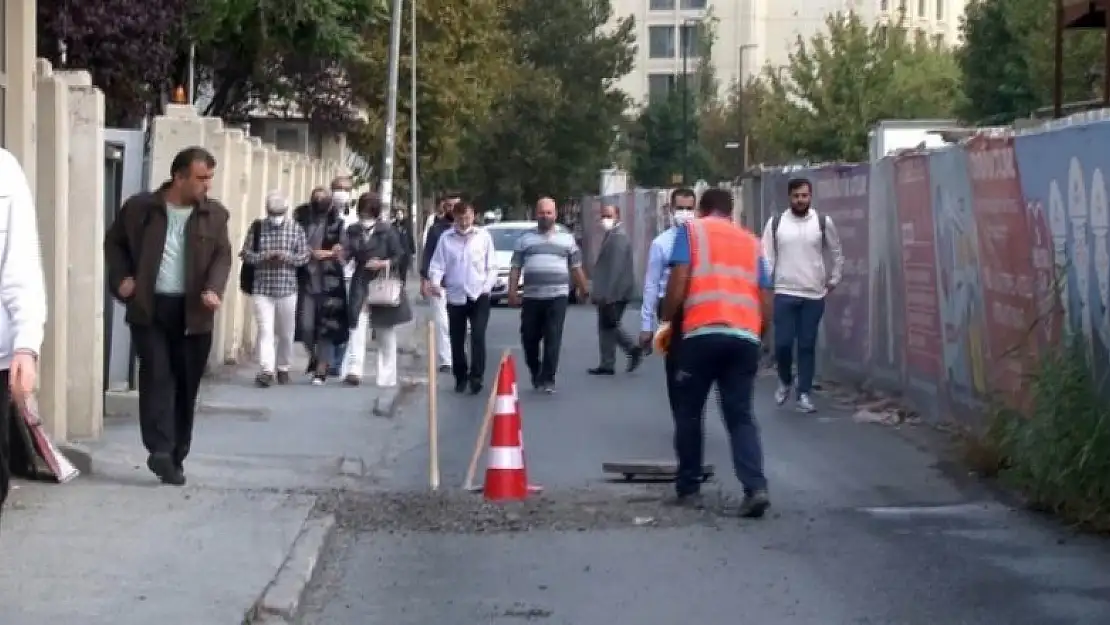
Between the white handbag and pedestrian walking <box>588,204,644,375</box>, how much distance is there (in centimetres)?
299

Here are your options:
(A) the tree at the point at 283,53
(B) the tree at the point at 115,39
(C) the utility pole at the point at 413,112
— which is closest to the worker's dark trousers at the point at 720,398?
(B) the tree at the point at 115,39

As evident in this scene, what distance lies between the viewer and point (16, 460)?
1091 cm

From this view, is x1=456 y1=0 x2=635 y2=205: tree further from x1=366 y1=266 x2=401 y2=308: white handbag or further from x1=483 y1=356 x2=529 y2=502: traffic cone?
x1=483 y1=356 x2=529 y2=502: traffic cone

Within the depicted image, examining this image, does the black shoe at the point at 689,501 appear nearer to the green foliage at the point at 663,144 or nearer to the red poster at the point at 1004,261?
the red poster at the point at 1004,261

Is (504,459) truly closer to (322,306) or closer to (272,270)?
(272,270)

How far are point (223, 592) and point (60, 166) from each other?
15.6 feet

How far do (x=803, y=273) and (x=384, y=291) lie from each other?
4.01 meters

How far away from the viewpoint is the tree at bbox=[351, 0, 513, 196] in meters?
43.3

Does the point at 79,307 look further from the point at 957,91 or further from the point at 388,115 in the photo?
the point at 957,91

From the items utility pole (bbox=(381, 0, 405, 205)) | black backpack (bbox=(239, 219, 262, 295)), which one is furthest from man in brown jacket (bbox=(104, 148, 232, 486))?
utility pole (bbox=(381, 0, 405, 205))

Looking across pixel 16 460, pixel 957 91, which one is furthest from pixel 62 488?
pixel 957 91

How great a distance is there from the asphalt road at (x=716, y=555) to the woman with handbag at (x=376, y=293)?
4554mm

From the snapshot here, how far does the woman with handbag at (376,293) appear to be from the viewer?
17953mm

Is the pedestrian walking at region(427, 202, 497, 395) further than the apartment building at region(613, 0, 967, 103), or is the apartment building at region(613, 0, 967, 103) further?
the apartment building at region(613, 0, 967, 103)
